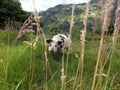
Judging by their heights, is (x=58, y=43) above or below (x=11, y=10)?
below

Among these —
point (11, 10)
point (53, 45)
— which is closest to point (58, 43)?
point (53, 45)

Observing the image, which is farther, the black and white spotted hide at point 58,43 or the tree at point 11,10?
the tree at point 11,10

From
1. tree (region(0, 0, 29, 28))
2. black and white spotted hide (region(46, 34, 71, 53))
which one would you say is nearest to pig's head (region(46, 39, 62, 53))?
black and white spotted hide (region(46, 34, 71, 53))

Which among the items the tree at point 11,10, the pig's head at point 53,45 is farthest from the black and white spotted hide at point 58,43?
the tree at point 11,10

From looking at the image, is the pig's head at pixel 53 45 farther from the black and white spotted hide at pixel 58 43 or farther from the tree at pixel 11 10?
the tree at pixel 11 10

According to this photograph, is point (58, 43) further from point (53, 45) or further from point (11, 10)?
point (11, 10)

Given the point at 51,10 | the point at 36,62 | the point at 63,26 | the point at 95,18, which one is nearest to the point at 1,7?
the point at 36,62

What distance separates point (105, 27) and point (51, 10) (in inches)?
6307

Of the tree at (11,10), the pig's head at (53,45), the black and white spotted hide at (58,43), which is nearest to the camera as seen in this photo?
the pig's head at (53,45)

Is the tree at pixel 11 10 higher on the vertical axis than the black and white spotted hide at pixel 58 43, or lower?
higher

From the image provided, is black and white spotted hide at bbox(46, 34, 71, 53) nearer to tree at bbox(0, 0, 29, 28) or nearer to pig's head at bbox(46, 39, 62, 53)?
pig's head at bbox(46, 39, 62, 53)

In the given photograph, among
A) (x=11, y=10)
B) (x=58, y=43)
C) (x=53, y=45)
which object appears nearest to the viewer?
(x=53, y=45)

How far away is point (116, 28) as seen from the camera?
6.67 ft

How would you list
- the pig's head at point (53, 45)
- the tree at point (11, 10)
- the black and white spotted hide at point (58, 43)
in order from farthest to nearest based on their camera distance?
the tree at point (11, 10), the black and white spotted hide at point (58, 43), the pig's head at point (53, 45)
